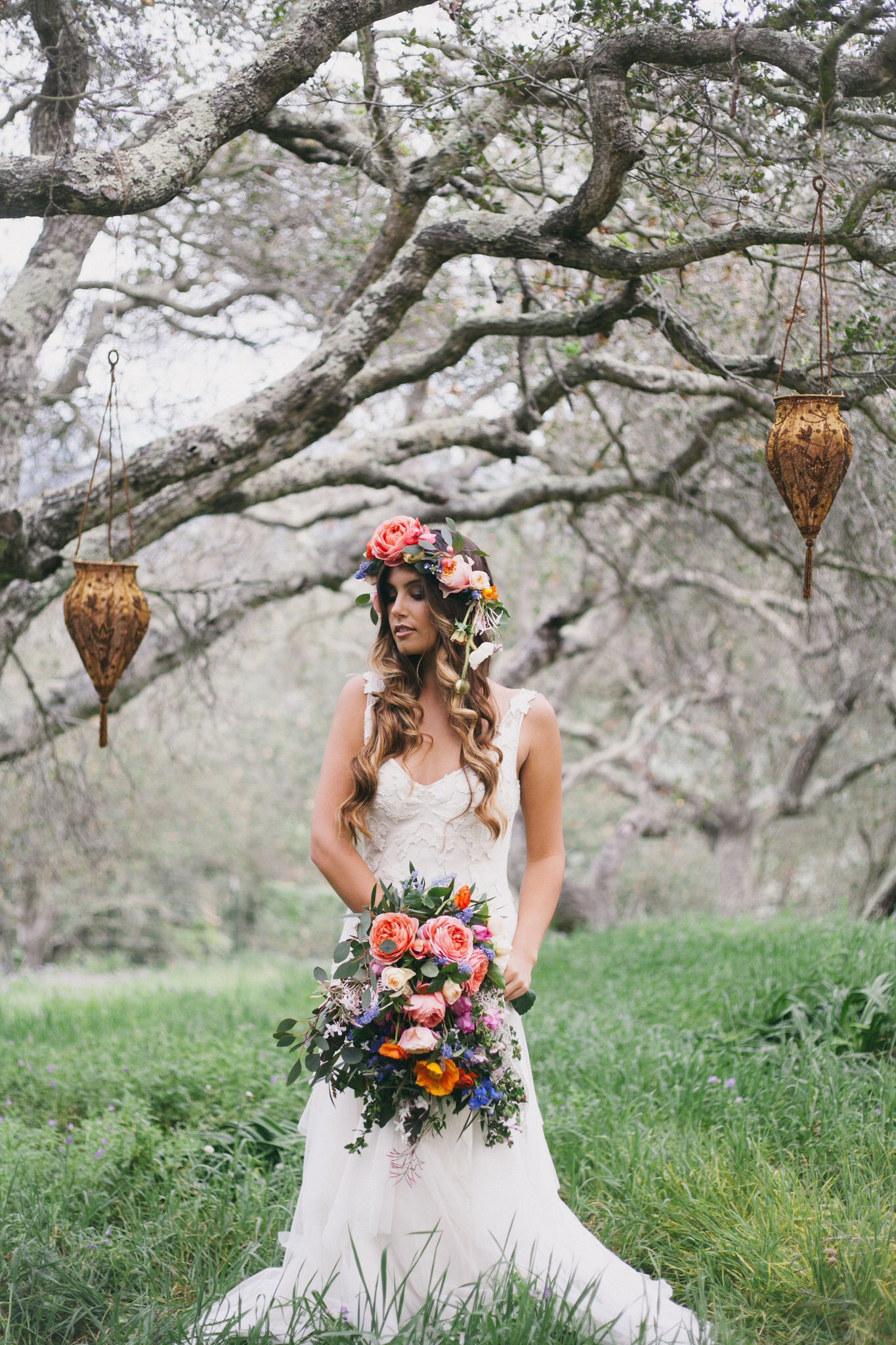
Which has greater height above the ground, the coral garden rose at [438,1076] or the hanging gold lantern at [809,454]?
the hanging gold lantern at [809,454]

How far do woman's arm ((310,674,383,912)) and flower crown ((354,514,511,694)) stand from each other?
0.99ft

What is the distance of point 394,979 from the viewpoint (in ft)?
8.48

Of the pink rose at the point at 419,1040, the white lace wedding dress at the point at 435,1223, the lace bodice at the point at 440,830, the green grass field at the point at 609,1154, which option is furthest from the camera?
the lace bodice at the point at 440,830

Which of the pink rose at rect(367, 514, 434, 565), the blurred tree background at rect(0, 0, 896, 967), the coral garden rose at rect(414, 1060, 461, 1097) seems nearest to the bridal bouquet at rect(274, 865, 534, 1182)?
the coral garden rose at rect(414, 1060, 461, 1097)

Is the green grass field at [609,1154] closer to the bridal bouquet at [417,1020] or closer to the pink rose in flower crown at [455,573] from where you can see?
the bridal bouquet at [417,1020]

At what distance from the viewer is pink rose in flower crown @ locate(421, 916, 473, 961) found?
8.59 feet

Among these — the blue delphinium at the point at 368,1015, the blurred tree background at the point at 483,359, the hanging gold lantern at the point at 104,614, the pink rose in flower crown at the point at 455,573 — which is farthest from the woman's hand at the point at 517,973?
the blurred tree background at the point at 483,359

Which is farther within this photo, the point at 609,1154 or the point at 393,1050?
the point at 609,1154

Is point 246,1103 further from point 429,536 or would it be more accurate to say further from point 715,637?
point 715,637

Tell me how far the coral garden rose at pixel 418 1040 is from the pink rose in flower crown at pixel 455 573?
118cm

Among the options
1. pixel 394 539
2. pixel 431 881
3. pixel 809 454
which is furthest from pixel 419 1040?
pixel 809 454

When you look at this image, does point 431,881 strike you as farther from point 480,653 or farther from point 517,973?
point 480,653

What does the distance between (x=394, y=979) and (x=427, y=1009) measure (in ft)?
0.34

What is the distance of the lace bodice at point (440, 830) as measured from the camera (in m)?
3.04
